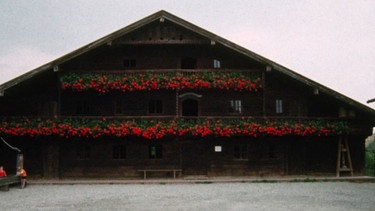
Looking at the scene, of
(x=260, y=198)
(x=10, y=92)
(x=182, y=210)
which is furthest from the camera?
(x=10, y=92)

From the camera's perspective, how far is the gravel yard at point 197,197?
16.7 metres

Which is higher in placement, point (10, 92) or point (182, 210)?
point (10, 92)

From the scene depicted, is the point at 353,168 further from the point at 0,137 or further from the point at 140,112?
the point at 0,137

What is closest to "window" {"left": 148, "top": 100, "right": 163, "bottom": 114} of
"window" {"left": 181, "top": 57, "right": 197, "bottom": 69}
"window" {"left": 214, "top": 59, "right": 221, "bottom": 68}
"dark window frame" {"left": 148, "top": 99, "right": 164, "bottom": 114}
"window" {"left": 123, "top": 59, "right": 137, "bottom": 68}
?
"dark window frame" {"left": 148, "top": 99, "right": 164, "bottom": 114}

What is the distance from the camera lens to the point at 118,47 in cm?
3078

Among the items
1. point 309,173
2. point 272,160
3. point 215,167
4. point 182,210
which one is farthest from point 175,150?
point 182,210

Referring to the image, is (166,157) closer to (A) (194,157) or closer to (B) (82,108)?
(A) (194,157)

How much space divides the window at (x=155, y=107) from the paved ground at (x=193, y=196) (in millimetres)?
5603

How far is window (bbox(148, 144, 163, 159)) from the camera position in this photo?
29.9m

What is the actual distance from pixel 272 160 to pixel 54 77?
53.7ft

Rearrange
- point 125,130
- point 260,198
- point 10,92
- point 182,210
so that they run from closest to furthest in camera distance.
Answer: point 182,210
point 260,198
point 125,130
point 10,92

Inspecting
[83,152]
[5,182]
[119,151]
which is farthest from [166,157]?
[5,182]

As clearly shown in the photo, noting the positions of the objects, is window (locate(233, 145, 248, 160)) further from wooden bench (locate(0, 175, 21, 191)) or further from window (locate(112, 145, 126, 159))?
wooden bench (locate(0, 175, 21, 191))

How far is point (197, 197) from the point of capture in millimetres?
19391
